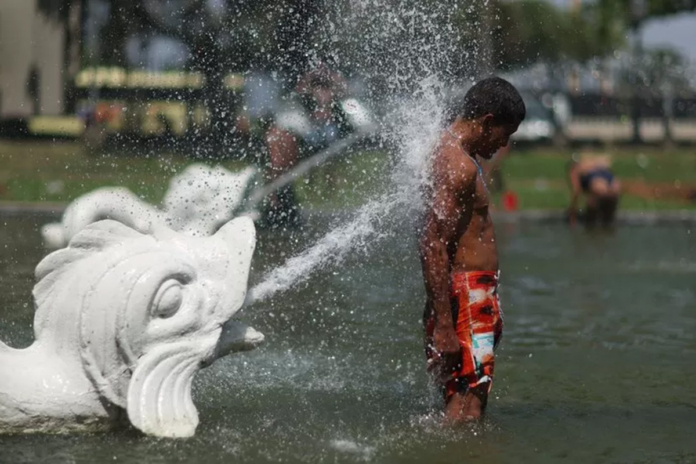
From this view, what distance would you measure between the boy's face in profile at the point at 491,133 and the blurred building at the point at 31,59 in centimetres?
2481

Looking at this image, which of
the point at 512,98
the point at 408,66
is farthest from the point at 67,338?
the point at 408,66

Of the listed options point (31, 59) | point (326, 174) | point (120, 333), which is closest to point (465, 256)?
point (120, 333)

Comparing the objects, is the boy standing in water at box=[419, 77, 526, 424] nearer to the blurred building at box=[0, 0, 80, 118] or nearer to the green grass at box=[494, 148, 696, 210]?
the green grass at box=[494, 148, 696, 210]

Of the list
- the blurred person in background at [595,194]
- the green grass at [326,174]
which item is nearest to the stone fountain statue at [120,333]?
the green grass at [326,174]

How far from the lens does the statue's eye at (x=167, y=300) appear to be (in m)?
5.19

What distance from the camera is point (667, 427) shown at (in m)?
5.92

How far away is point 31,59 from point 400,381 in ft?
85.8

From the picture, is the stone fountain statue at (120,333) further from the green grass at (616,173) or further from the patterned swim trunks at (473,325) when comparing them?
the green grass at (616,173)

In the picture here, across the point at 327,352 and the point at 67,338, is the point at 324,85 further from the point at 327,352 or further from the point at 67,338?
the point at 67,338

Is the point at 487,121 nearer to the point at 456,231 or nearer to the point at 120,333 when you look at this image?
the point at 456,231

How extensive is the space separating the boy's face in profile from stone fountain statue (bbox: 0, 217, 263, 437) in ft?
3.82

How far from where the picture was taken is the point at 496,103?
5.69 m

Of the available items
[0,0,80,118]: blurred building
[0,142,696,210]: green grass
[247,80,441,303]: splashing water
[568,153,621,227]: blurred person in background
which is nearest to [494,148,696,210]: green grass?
[0,142,696,210]: green grass

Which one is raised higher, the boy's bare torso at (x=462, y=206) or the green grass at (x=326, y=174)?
the boy's bare torso at (x=462, y=206)
